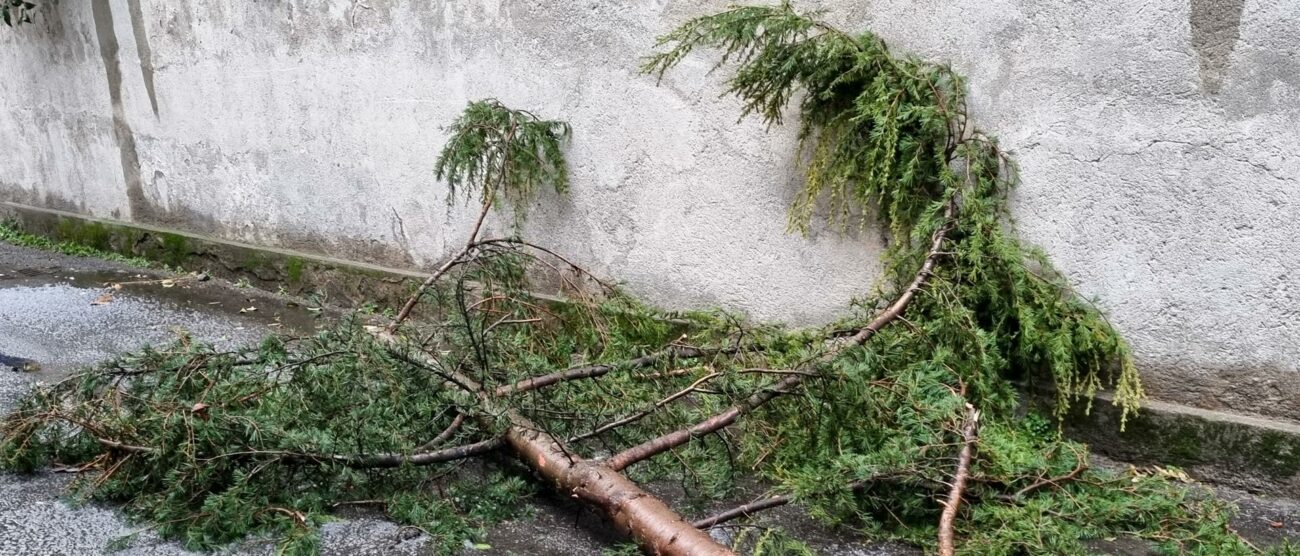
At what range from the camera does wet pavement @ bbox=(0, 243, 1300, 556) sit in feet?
9.27

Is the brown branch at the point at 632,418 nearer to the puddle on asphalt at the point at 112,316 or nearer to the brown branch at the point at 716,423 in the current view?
the brown branch at the point at 716,423

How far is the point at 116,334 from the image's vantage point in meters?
5.13

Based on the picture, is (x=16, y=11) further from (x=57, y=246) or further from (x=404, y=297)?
(x=404, y=297)

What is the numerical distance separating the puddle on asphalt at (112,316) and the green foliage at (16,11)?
6.38ft

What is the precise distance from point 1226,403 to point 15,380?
16.0ft

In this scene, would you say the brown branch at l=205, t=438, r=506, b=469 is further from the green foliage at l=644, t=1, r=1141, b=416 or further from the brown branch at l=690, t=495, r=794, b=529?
the green foliage at l=644, t=1, r=1141, b=416

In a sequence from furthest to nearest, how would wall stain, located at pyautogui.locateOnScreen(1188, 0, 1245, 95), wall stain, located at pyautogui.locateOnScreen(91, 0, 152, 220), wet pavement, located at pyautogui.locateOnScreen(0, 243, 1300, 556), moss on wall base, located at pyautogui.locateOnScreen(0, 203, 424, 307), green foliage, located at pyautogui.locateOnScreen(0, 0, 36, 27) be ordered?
green foliage, located at pyautogui.locateOnScreen(0, 0, 36, 27), wall stain, located at pyautogui.locateOnScreen(91, 0, 152, 220), moss on wall base, located at pyautogui.locateOnScreen(0, 203, 424, 307), wall stain, located at pyautogui.locateOnScreen(1188, 0, 1245, 95), wet pavement, located at pyautogui.locateOnScreen(0, 243, 1300, 556)

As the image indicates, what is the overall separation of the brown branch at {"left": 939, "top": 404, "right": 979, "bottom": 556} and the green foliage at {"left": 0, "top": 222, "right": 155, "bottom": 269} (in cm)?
593

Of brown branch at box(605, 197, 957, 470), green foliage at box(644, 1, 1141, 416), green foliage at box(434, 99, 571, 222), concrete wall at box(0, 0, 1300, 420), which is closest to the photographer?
brown branch at box(605, 197, 957, 470)

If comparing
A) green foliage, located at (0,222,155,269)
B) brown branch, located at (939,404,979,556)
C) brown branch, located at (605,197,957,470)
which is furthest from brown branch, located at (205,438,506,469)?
green foliage, located at (0,222,155,269)

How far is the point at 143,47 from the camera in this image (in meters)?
6.68

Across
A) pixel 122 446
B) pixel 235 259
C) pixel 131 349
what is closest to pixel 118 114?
pixel 235 259

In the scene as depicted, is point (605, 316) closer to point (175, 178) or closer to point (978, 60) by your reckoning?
point (978, 60)

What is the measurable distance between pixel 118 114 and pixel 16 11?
142cm
